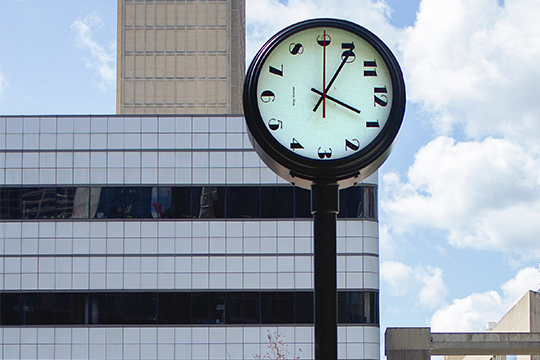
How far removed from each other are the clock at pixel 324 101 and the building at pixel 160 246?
21.8 m

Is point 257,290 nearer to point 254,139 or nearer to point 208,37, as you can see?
point 254,139

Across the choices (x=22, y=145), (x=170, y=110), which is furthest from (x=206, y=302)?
(x=170, y=110)

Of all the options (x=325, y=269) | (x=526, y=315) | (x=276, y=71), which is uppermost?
(x=276, y=71)

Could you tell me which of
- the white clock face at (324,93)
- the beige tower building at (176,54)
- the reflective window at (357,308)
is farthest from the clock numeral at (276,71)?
the beige tower building at (176,54)

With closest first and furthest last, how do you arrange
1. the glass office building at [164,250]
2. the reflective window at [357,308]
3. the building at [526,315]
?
the reflective window at [357,308] → the glass office building at [164,250] → the building at [526,315]

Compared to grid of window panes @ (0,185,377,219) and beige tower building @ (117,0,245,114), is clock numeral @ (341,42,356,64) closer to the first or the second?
grid of window panes @ (0,185,377,219)

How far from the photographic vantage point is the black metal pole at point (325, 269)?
2586mm

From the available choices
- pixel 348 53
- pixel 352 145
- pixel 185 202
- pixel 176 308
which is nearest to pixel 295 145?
pixel 352 145

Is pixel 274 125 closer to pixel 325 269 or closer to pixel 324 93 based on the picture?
pixel 324 93

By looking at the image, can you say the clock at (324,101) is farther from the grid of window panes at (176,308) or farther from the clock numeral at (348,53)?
the grid of window panes at (176,308)

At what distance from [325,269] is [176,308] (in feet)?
74.1

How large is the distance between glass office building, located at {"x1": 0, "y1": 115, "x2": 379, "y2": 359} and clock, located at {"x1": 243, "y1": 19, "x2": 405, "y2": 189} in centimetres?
2180

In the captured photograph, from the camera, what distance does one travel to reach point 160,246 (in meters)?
25.0

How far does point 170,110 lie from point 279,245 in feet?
95.8
